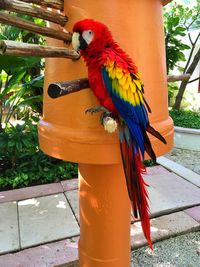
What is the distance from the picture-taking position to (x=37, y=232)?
1.81m

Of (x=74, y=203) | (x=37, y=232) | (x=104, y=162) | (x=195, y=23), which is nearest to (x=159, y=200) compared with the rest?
(x=74, y=203)

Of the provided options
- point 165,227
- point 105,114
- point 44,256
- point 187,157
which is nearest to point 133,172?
point 105,114

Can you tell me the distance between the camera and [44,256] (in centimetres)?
159

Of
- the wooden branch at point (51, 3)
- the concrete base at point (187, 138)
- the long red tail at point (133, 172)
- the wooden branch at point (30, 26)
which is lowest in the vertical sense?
the concrete base at point (187, 138)

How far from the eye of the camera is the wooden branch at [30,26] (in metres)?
0.68

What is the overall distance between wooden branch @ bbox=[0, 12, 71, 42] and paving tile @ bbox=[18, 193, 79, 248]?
1.31 meters

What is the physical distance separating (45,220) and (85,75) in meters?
1.38

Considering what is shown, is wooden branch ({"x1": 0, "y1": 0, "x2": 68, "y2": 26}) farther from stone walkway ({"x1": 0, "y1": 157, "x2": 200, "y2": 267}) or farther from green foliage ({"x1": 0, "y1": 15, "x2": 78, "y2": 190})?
green foliage ({"x1": 0, "y1": 15, "x2": 78, "y2": 190})

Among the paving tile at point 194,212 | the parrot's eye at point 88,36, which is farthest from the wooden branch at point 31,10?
the paving tile at point 194,212

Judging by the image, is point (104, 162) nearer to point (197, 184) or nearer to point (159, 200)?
point (159, 200)

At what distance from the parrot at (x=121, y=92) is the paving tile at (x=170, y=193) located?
1327 mm

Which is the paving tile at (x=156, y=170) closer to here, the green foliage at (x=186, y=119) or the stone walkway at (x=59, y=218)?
the stone walkway at (x=59, y=218)

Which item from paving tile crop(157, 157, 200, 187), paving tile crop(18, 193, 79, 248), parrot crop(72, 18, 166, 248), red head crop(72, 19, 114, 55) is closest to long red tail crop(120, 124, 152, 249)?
parrot crop(72, 18, 166, 248)

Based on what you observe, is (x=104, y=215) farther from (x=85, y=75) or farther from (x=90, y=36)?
(x=90, y=36)
